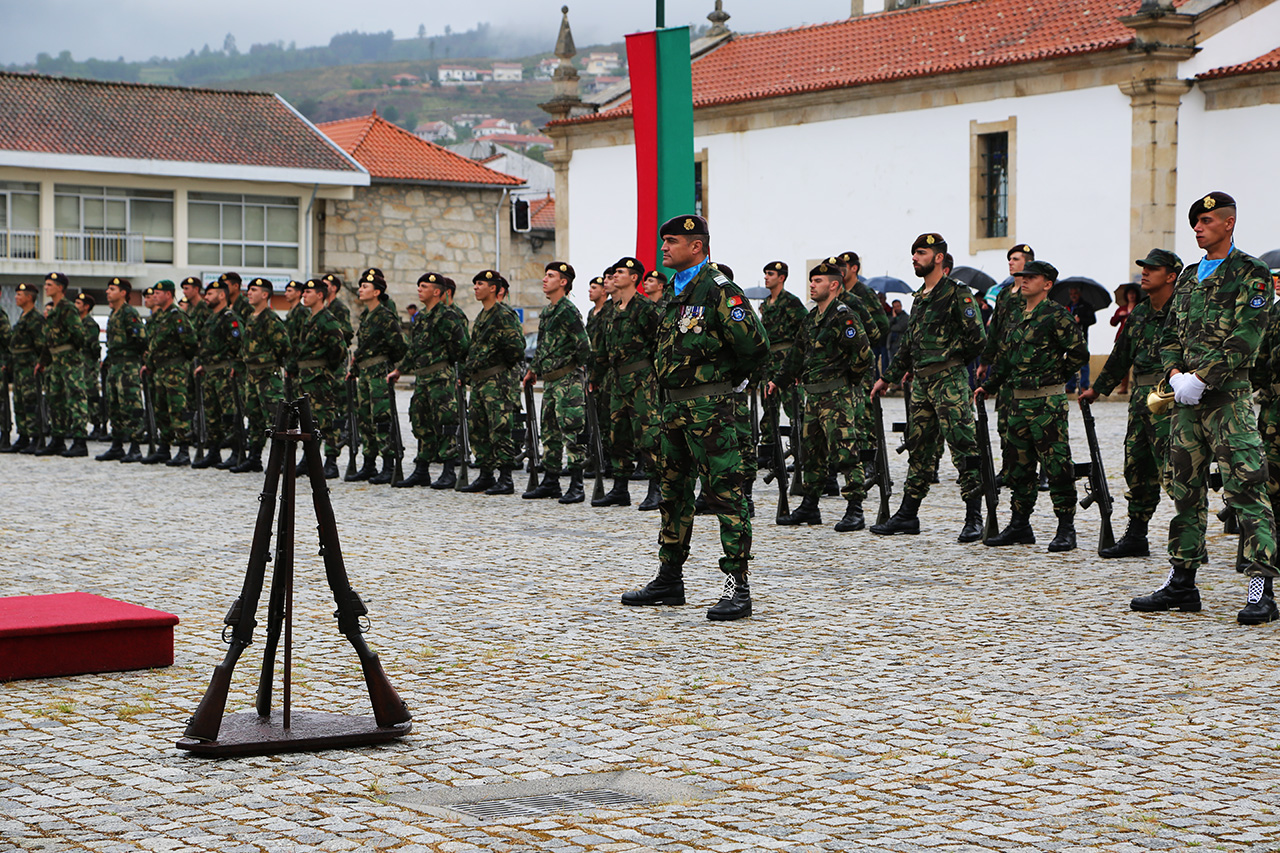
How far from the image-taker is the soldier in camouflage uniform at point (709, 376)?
828 cm

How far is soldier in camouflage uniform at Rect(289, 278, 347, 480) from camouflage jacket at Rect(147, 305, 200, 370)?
247 cm

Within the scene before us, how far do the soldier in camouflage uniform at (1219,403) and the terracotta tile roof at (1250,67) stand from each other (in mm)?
23334

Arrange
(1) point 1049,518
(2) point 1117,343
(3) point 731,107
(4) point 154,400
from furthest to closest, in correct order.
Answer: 1. (3) point 731,107
2. (4) point 154,400
3. (1) point 1049,518
4. (2) point 1117,343

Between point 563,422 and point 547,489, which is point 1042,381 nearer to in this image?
point 563,422

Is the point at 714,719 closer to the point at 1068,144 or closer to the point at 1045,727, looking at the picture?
the point at 1045,727

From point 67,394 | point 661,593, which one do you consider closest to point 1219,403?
point 661,593

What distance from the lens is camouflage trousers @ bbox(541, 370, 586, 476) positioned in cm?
1420

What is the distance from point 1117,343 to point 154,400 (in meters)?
11.8

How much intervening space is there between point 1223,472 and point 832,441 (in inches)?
165

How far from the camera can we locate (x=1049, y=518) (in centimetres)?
1261

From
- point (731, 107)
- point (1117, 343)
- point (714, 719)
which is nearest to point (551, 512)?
point (1117, 343)

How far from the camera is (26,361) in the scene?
63.9 feet

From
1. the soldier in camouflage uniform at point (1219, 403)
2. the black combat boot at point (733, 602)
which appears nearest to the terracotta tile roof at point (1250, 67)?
the soldier in camouflage uniform at point (1219, 403)

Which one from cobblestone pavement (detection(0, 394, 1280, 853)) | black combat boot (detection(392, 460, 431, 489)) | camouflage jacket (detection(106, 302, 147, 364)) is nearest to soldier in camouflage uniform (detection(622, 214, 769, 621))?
cobblestone pavement (detection(0, 394, 1280, 853))
